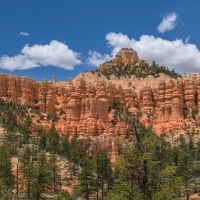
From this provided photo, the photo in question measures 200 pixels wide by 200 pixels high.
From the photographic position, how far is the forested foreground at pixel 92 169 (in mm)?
12273

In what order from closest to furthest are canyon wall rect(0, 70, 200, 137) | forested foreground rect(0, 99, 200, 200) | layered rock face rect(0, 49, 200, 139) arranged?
forested foreground rect(0, 99, 200, 200)
layered rock face rect(0, 49, 200, 139)
canyon wall rect(0, 70, 200, 137)

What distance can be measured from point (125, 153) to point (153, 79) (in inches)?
3440

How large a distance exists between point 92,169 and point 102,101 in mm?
43112

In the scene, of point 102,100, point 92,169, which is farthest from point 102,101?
point 92,169

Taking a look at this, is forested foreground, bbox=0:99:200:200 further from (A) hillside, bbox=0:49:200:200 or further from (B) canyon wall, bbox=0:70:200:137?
(B) canyon wall, bbox=0:70:200:137

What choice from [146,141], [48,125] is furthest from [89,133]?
[146,141]

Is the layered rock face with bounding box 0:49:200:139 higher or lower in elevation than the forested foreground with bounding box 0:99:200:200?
higher

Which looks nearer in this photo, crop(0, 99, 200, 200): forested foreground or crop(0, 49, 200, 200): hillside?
crop(0, 99, 200, 200): forested foreground

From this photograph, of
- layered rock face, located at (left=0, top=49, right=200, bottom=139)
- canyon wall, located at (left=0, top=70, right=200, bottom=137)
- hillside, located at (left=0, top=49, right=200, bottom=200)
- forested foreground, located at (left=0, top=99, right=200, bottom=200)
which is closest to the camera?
forested foreground, located at (left=0, top=99, right=200, bottom=200)

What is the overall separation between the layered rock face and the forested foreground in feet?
20.9

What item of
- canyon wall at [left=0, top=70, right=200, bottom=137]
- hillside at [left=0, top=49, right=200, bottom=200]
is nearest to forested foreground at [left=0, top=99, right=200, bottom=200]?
hillside at [left=0, top=49, right=200, bottom=200]

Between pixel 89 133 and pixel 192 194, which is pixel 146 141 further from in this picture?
pixel 89 133

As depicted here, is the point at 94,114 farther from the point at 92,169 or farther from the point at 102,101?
the point at 92,169

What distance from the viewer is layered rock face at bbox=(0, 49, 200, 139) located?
244ft
